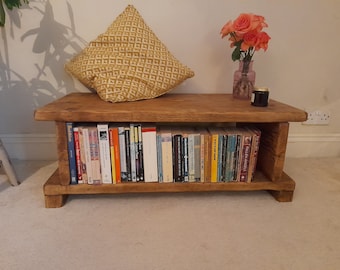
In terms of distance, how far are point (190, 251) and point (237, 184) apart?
1.29ft

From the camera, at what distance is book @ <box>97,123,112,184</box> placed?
1.00m

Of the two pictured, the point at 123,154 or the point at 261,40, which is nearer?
the point at 123,154

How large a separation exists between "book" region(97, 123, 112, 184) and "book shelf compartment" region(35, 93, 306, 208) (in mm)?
36

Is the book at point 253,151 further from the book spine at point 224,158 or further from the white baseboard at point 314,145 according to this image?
the white baseboard at point 314,145

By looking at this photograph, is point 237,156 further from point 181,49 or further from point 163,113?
point 181,49

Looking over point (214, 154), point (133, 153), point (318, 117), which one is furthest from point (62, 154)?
point (318, 117)

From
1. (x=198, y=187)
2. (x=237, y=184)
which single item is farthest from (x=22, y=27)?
(x=237, y=184)

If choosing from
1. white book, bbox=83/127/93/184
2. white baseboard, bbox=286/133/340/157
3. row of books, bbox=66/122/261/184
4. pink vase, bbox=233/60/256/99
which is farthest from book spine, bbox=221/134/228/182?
white baseboard, bbox=286/133/340/157

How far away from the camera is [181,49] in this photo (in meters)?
1.45

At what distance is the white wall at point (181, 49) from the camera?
1.37m

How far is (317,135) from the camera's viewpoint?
1.63m

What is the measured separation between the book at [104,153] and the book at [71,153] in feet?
0.34

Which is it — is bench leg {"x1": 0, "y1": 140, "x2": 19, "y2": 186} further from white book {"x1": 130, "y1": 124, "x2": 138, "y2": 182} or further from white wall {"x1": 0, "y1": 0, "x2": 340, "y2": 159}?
white book {"x1": 130, "y1": 124, "x2": 138, "y2": 182}

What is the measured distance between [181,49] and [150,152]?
2.27 ft
